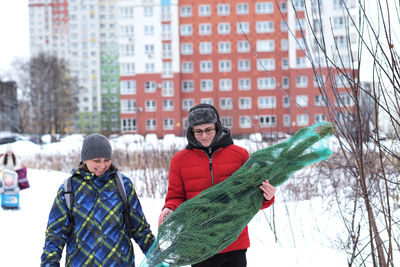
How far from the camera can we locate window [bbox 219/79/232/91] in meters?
41.6

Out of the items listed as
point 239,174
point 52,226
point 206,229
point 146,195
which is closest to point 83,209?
point 52,226

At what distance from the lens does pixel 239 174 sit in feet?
6.26

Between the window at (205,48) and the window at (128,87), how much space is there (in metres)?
8.70

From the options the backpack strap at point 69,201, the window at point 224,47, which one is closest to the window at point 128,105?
the window at point 224,47

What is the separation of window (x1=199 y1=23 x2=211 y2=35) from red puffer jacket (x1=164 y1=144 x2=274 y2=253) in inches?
1595

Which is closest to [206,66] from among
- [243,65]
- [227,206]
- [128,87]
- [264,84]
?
[243,65]

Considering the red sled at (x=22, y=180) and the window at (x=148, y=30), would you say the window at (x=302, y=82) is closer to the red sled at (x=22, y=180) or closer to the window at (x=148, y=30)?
the window at (x=148, y=30)

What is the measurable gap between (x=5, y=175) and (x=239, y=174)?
6.44m

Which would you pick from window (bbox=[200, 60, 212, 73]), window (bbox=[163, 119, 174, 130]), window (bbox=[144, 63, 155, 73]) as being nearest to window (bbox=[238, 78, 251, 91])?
window (bbox=[200, 60, 212, 73])

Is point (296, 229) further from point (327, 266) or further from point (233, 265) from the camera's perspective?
point (233, 265)

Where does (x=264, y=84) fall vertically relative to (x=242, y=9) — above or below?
below

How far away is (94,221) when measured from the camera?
2014mm

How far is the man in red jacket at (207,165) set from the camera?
206 cm

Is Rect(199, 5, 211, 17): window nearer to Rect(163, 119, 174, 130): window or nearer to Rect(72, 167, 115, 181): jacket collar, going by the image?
Rect(163, 119, 174, 130): window
